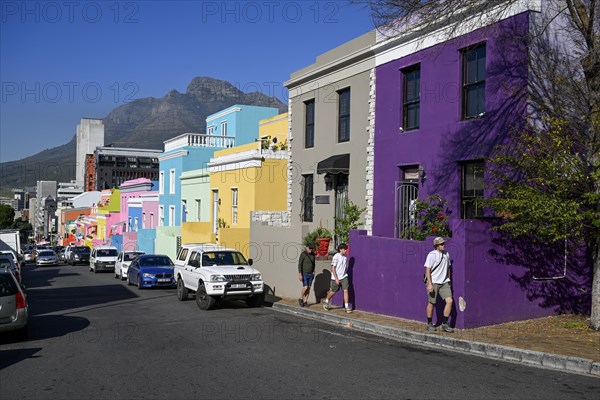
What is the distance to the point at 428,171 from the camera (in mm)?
16547

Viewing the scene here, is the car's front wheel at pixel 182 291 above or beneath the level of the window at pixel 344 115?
beneath

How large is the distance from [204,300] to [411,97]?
8.28 meters

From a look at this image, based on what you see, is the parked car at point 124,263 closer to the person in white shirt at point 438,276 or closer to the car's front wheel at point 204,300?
the car's front wheel at point 204,300

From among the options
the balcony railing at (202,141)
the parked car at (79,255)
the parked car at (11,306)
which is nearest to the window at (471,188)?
the parked car at (11,306)

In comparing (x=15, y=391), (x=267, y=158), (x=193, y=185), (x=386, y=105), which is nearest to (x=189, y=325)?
(x=15, y=391)

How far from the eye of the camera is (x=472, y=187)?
15414 mm

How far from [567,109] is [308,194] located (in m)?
11.3

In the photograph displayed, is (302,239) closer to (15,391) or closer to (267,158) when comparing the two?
(267,158)

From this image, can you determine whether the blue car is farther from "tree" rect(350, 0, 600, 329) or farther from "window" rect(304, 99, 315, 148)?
"tree" rect(350, 0, 600, 329)

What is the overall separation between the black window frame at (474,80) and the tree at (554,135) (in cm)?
97

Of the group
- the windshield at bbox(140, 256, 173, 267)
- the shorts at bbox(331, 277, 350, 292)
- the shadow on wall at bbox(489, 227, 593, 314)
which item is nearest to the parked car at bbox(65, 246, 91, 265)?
the windshield at bbox(140, 256, 173, 267)

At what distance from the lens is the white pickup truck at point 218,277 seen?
16828 mm

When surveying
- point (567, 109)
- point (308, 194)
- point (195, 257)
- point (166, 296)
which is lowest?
point (166, 296)

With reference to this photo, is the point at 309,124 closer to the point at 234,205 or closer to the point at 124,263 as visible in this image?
the point at 234,205
